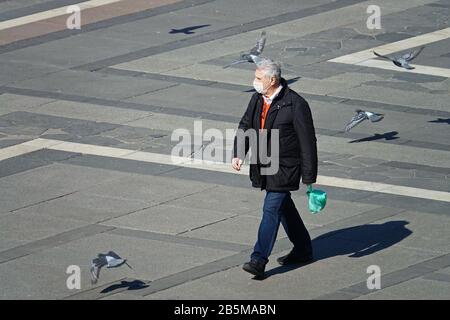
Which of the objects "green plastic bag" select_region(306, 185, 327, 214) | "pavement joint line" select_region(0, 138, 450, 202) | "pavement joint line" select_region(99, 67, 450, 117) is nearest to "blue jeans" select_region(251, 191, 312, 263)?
"green plastic bag" select_region(306, 185, 327, 214)

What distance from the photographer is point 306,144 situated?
11.4 meters

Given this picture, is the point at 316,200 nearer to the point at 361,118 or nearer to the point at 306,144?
the point at 306,144

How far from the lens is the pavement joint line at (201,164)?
14.0 meters

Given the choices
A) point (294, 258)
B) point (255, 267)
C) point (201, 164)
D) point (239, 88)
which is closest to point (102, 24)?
point (239, 88)

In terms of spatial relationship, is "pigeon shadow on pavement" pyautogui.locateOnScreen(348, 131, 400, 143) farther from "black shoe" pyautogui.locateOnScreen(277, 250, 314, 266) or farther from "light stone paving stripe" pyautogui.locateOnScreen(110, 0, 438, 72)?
"black shoe" pyautogui.locateOnScreen(277, 250, 314, 266)

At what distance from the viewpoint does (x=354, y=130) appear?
16484 mm

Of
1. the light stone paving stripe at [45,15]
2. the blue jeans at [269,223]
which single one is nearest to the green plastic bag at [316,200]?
the blue jeans at [269,223]

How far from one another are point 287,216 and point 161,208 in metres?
2.15

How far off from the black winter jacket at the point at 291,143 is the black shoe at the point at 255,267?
68 centimetres

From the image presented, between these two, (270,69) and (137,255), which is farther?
(137,255)

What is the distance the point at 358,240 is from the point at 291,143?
157 centimetres

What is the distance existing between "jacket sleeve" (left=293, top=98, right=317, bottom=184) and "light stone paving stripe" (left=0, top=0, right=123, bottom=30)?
1150 centimetres

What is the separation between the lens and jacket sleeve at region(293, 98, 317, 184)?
11422mm

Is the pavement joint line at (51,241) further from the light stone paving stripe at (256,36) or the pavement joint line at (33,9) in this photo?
the pavement joint line at (33,9)
